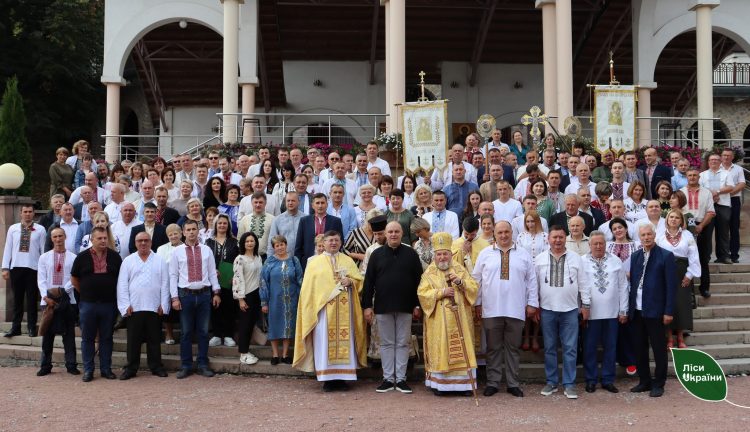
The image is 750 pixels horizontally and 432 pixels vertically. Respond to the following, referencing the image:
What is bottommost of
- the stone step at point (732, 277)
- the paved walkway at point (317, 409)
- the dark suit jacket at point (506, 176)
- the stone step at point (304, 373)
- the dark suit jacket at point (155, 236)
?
the paved walkway at point (317, 409)

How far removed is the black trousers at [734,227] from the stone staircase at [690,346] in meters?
0.50

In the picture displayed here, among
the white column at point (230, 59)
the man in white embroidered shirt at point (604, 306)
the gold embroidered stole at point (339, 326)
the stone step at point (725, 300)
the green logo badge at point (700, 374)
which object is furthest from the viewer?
the white column at point (230, 59)

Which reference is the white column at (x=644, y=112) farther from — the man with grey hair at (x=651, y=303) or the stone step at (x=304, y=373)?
the man with grey hair at (x=651, y=303)

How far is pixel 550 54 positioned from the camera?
16859mm

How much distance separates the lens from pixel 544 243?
7.98 m

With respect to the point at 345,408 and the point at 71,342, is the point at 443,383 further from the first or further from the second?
the point at 71,342

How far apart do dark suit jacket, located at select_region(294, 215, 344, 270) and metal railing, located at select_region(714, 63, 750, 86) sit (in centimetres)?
2362

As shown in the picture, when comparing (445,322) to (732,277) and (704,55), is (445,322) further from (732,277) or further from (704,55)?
(704,55)

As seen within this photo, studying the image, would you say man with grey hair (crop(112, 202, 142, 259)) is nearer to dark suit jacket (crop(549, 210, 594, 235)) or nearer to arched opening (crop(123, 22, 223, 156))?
dark suit jacket (crop(549, 210, 594, 235))

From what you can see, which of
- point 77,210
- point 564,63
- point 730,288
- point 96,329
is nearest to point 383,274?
point 96,329

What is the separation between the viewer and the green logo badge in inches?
202

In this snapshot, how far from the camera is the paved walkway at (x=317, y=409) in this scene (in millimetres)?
6359

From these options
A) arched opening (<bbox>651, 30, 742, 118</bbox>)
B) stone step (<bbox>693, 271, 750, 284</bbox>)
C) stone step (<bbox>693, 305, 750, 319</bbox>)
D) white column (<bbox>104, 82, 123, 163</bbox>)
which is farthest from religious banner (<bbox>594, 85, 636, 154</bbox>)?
white column (<bbox>104, 82, 123, 163</bbox>)

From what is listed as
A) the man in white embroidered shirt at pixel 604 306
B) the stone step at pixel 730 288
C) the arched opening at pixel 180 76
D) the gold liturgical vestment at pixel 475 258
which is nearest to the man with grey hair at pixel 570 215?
the man in white embroidered shirt at pixel 604 306
